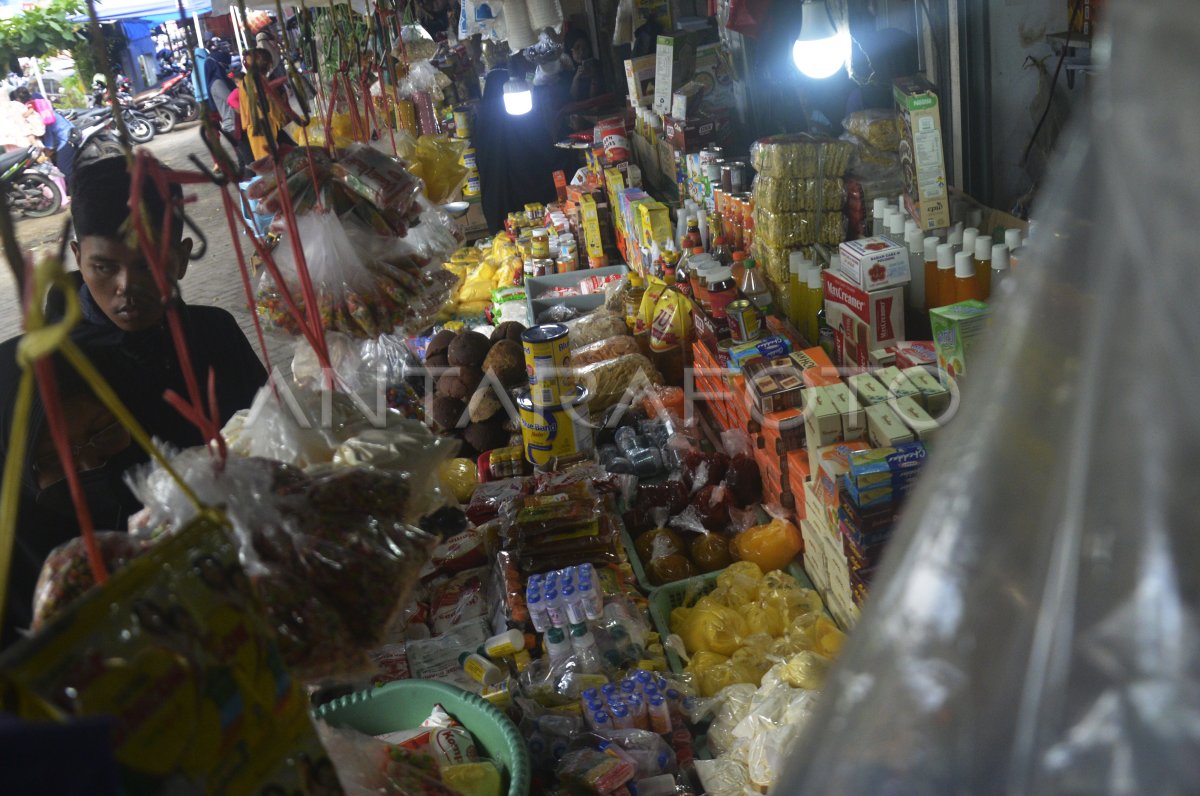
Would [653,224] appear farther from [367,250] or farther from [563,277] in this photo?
[367,250]

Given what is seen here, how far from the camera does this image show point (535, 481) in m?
3.24

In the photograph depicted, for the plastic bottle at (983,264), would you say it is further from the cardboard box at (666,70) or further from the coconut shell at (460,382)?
the cardboard box at (666,70)

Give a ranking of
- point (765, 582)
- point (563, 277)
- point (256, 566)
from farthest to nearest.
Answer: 1. point (563, 277)
2. point (765, 582)
3. point (256, 566)

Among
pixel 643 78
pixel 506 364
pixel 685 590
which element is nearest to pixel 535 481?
pixel 685 590

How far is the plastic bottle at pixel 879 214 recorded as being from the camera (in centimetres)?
313

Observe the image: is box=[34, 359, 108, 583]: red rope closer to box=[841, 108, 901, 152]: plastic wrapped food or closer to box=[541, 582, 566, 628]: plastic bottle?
box=[541, 582, 566, 628]: plastic bottle

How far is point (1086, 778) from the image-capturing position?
0.42m

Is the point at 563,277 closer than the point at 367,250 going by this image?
No

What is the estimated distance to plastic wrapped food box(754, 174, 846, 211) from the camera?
3326 mm

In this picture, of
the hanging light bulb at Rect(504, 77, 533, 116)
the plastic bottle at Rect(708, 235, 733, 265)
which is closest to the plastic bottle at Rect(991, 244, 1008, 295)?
the plastic bottle at Rect(708, 235, 733, 265)

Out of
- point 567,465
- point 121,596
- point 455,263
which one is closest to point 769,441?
point 567,465

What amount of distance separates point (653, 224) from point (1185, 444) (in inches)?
165

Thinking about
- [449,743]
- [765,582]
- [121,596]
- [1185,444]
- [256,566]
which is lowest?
[765,582]

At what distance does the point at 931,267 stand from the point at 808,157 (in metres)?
0.67
